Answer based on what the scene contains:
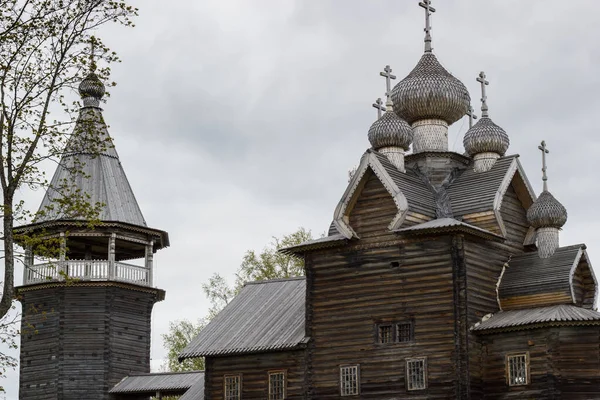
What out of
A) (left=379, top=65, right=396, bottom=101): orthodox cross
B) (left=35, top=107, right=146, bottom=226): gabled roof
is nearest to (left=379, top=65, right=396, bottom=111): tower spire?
(left=379, top=65, right=396, bottom=101): orthodox cross

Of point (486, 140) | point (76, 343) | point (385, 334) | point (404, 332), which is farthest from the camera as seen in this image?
point (76, 343)

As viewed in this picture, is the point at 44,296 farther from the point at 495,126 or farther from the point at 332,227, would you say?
the point at 495,126

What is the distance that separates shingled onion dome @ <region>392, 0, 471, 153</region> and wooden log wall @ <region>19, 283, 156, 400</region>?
44.6ft

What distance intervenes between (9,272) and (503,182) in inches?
681

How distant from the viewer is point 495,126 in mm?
35344

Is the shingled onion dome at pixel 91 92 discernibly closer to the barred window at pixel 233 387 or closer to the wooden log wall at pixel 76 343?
the wooden log wall at pixel 76 343

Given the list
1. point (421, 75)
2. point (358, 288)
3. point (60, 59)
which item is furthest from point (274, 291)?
point (60, 59)

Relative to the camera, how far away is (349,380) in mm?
32344

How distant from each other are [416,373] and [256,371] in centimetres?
613

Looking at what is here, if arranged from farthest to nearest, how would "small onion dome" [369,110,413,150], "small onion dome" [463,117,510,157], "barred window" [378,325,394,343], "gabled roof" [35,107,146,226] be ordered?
1. "gabled roof" [35,107,146,226]
2. "small onion dome" [463,117,510,157]
3. "small onion dome" [369,110,413,150]
4. "barred window" [378,325,394,343]

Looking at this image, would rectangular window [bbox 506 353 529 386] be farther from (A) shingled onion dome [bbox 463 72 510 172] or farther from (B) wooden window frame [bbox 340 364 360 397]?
(A) shingled onion dome [bbox 463 72 510 172]

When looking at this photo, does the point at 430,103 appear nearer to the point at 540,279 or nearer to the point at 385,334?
the point at 540,279

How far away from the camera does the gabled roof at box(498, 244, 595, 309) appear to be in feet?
103

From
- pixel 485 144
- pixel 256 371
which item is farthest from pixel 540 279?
pixel 256 371
